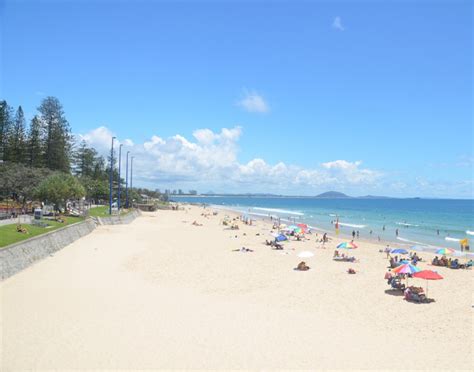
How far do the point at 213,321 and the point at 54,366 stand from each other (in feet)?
15.0

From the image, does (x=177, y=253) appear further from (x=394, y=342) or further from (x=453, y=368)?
(x=453, y=368)

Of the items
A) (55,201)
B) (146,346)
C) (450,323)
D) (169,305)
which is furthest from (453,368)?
(55,201)

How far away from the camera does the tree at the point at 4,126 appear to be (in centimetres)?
5319

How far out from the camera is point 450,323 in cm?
1245

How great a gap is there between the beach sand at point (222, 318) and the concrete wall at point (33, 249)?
0.54 metres

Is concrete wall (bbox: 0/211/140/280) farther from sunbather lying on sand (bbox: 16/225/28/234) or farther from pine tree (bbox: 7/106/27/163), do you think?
pine tree (bbox: 7/106/27/163)

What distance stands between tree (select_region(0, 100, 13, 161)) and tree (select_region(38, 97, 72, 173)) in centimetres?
422

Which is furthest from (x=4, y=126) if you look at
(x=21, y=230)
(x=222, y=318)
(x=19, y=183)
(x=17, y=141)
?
(x=222, y=318)

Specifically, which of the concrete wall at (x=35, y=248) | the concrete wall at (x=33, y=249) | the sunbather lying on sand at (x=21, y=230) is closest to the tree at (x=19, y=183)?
the concrete wall at (x=35, y=248)

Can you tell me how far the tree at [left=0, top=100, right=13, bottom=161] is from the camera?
5319 cm

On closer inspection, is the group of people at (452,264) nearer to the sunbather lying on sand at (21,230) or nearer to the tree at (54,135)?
the sunbather lying on sand at (21,230)

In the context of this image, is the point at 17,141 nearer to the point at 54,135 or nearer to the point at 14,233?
the point at 54,135

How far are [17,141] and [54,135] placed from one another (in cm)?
507

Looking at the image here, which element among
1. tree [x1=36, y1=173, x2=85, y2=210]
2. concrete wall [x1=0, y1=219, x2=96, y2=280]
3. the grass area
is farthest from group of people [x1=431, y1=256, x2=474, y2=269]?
tree [x1=36, y1=173, x2=85, y2=210]
